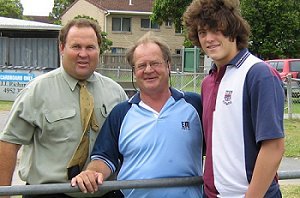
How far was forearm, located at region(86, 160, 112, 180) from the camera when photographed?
336 centimetres

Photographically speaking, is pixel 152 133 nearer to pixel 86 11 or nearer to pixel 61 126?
pixel 61 126

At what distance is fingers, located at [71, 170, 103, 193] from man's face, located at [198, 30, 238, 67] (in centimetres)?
95

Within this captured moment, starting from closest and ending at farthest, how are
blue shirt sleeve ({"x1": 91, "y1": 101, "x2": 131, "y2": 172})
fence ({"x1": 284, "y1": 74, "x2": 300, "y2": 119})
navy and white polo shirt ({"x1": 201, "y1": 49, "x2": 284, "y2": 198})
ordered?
navy and white polo shirt ({"x1": 201, "y1": 49, "x2": 284, "y2": 198}) → blue shirt sleeve ({"x1": 91, "y1": 101, "x2": 131, "y2": 172}) → fence ({"x1": 284, "y1": 74, "x2": 300, "y2": 119})

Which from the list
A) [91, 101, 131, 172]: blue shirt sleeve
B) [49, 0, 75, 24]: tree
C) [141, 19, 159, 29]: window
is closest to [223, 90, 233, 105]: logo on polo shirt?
[91, 101, 131, 172]: blue shirt sleeve

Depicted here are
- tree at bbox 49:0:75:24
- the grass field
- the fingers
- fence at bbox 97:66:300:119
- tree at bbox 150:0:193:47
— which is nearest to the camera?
the fingers

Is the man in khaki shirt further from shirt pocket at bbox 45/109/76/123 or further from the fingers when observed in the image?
the fingers

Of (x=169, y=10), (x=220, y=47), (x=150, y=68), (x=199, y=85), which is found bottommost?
(x=199, y=85)

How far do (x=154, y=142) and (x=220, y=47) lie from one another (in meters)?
0.71

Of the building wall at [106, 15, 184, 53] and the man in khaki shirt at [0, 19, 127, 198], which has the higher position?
the building wall at [106, 15, 184, 53]

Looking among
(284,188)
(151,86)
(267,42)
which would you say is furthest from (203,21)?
(267,42)

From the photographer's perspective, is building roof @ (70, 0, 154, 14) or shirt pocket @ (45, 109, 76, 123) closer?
shirt pocket @ (45, 109, 76, 123)

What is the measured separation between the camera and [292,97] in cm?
1791

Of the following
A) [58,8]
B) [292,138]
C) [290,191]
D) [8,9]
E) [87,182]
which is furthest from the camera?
[58,8]

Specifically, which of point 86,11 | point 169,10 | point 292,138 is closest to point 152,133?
point 292,138
